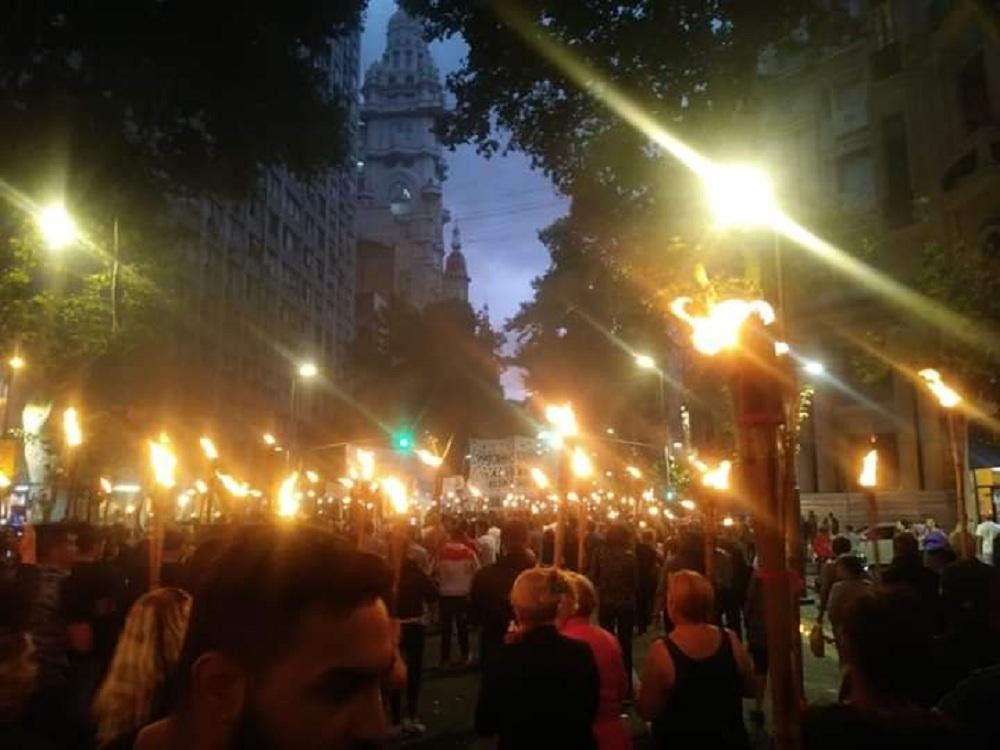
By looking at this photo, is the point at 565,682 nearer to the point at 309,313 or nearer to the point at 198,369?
the point at 198,369

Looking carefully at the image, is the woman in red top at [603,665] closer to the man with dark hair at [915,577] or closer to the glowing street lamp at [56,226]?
the man with dark hair at [915,577]

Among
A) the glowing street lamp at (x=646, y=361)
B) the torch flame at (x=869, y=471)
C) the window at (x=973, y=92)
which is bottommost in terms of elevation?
the torch flame at (x=869, y=471)

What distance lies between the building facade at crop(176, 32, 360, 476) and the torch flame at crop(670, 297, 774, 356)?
133 ft

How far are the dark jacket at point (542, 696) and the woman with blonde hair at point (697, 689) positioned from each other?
1.30ft

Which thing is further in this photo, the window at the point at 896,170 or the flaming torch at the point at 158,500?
the window at the point at 896,170

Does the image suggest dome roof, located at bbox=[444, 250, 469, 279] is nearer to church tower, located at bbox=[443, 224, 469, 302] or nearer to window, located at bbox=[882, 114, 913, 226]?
church tower, located at bbox=[443, 224, 469, 302]

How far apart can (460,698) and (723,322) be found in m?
7.79

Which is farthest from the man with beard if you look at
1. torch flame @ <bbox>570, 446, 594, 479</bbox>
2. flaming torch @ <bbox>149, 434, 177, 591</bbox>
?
→ torch flame @ <bbox>570, 446, 594, 479</bbox>

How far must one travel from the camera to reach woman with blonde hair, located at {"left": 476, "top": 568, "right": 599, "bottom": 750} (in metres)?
4.46

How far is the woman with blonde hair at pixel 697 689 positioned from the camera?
4727 millimetres

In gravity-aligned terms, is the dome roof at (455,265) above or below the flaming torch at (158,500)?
above

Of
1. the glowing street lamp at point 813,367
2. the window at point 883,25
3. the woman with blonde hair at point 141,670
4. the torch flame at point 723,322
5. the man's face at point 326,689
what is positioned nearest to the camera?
the man's face at point 326,689

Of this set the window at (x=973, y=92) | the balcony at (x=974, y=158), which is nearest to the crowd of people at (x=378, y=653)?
the balcony at (x=974, y=158)

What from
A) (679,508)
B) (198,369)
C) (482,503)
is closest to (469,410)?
(198,369)
